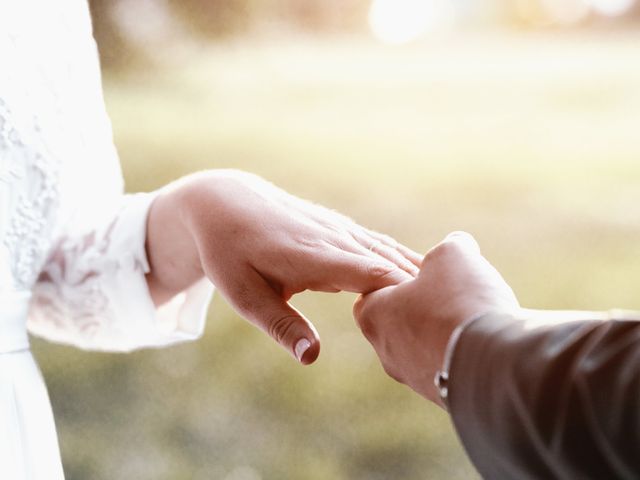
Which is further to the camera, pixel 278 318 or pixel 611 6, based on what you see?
pixel 611 6

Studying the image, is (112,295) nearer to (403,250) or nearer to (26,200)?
(26,200)

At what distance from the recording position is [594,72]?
1329 mm

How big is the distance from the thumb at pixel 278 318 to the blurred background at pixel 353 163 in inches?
29.7

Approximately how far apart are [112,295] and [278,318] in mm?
197

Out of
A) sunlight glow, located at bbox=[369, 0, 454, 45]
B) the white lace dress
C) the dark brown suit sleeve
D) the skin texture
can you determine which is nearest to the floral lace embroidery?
the white lace dress

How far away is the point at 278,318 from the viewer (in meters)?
0.66

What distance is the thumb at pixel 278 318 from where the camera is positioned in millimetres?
648

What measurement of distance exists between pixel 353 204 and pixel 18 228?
0.82 meters

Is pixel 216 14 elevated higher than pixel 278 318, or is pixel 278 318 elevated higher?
pixel 216 14

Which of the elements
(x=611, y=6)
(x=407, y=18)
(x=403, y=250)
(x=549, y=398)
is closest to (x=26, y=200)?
(x=403, y=250)

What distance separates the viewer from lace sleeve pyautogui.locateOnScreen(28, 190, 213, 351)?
2.52ft

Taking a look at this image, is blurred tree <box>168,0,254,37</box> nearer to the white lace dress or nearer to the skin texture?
the white lace dress

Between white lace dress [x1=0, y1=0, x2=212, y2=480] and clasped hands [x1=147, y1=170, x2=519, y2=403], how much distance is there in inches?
1.4

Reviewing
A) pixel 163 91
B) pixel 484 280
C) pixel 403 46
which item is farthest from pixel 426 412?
pixel 484 280
